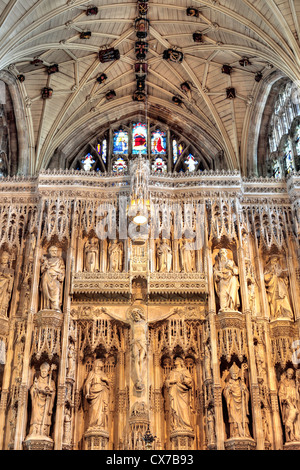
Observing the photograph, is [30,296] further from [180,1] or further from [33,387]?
[180,1]

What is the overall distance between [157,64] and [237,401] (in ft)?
39.8

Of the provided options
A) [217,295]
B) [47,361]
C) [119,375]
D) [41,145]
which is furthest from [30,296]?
[41,145]

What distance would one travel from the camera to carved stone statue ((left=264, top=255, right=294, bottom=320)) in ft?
53.5

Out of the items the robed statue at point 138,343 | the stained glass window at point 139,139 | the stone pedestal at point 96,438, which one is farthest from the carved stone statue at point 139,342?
the stained glass window at point 139,139

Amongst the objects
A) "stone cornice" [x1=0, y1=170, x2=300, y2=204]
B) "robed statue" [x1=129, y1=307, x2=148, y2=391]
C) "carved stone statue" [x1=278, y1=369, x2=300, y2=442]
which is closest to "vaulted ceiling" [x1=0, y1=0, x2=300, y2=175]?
"stone cornice" [x1=0, y1=170, x2=300, y2=204]

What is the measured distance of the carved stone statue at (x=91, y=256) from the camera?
16.9 m

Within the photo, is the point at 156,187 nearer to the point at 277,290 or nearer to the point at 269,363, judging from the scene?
the point at 277,290

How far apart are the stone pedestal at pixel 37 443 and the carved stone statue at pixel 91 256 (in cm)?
459

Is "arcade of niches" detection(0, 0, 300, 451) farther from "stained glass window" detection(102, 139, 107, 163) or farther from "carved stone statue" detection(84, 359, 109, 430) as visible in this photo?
"stained glass window" detection(102, 139, 107, 163)

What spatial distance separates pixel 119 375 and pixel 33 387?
7.29 feet

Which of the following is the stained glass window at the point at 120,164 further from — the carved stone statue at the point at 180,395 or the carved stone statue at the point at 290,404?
the carved stone statue at the point at 290,404

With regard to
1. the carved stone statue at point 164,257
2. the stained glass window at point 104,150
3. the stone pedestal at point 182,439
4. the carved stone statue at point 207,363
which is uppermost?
the stained glass window at point 104,150

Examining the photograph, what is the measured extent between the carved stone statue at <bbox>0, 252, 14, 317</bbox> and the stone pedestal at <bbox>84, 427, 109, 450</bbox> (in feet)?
12.5

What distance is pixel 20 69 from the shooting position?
19.9 m
